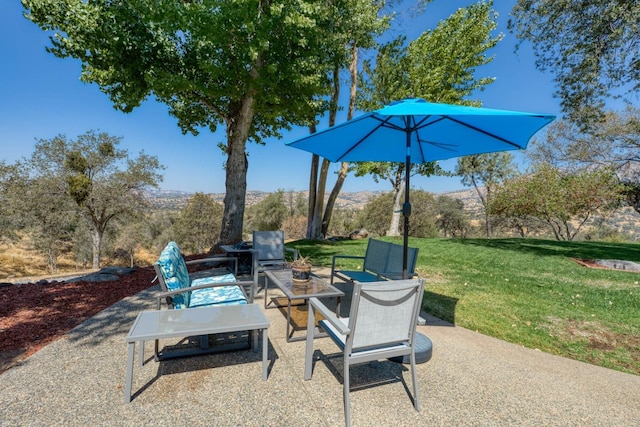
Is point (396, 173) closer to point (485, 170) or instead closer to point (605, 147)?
point (605, 147)

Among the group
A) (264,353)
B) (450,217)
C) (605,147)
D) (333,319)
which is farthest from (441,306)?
(450,217)

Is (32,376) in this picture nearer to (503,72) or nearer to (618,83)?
(618,83)

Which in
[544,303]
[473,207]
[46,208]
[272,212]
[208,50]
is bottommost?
[544,303]

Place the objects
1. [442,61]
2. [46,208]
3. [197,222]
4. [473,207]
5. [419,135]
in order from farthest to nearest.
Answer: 1. [473,207]
2. [197,222]
3. [46,208]
4. [442,61]
5. [419,135]

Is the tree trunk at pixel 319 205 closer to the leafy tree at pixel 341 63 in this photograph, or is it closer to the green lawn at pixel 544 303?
the leafy tree at pixel 341 63

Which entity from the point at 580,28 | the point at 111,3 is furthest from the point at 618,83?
the point at 111,3

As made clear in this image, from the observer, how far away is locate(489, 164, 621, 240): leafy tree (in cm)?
1487

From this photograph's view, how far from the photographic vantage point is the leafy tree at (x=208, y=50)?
21.1 ft

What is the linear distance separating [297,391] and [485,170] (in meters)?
25.4

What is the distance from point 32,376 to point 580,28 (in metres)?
13.5

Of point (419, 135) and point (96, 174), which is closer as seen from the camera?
point (419, 135)

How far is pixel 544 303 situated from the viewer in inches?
204

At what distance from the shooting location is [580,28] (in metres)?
8.48

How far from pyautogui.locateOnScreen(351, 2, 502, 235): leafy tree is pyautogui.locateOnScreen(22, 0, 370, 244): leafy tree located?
6.31 m
